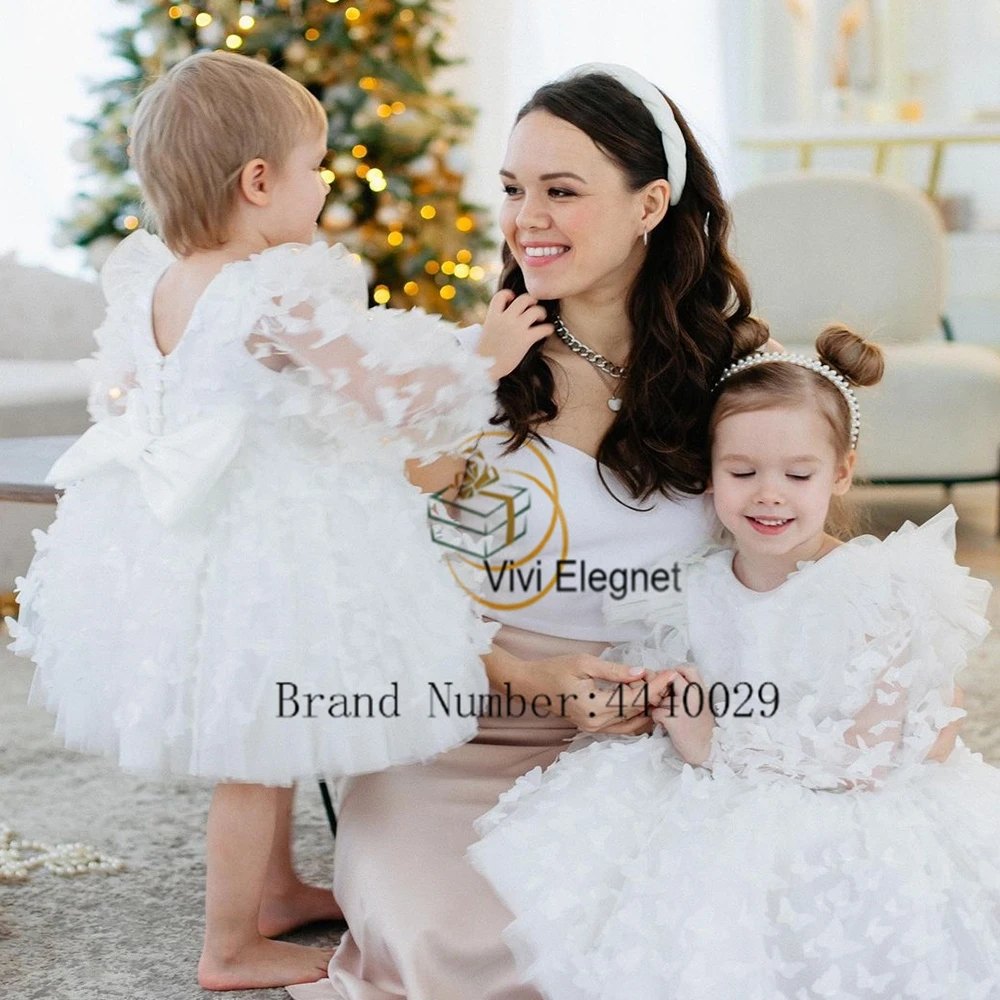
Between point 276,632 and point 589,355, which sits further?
point 589,355

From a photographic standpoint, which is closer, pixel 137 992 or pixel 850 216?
pixel 137 992

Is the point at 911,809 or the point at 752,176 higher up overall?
the point at 752,176

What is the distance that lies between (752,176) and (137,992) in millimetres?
4923

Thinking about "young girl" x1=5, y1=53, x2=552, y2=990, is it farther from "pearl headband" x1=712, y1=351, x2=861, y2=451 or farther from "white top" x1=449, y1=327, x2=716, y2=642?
"pearl headband" x1=712, y1=351, x2=861, y2=451

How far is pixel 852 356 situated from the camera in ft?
5.52

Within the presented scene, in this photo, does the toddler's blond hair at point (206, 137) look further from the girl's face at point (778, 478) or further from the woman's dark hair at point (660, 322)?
the girl's face at point (778, 478)

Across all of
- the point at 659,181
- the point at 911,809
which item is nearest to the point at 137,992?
the point at 911,809

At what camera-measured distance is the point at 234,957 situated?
1767 mm

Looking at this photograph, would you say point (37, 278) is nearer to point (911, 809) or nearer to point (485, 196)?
point (485, 196)

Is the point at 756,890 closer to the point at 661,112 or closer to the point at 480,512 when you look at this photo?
the point at 480,512

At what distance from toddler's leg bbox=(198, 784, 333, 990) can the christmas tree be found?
251 cm

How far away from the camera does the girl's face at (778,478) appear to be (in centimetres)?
158

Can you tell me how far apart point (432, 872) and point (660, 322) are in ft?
2.56

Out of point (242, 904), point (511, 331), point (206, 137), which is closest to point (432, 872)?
point (242, 904)
